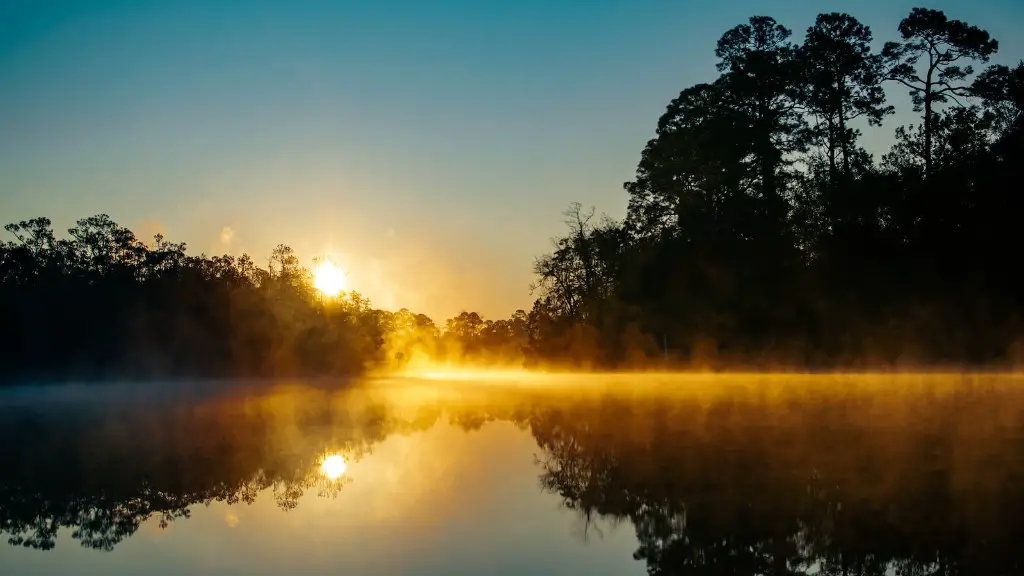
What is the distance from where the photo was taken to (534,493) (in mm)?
14211

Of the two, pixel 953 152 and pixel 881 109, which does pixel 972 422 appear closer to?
pixel 953 152

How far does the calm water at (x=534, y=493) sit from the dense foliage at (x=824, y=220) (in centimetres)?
2030

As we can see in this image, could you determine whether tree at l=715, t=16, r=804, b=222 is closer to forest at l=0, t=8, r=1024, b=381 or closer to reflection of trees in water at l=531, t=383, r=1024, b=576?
forest at l=0, t=8, r=1024, b=381

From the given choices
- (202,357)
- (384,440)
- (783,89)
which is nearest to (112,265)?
(202,357)

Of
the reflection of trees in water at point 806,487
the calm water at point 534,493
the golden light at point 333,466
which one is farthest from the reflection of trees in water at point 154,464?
the reflection of trees in water at point 806,487

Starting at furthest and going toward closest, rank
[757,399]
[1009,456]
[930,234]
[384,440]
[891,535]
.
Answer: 1. [930,234]
2. [757,399]
3. [384,440]
4. [1009,456]
5. [891,535]

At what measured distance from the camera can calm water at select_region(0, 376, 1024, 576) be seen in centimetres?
989

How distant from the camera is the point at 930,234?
4556 centimetres

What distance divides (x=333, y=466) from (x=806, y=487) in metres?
8.96

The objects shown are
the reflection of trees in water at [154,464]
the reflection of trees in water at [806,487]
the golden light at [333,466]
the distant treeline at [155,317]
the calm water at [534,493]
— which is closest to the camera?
the reflection of trees in water at [806,487]

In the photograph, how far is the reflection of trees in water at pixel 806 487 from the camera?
9.66 meters

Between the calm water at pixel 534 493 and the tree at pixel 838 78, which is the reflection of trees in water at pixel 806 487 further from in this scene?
the tree at pixel 838 78

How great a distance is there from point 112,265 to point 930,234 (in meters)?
65.1

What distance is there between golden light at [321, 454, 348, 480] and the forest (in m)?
35.7
